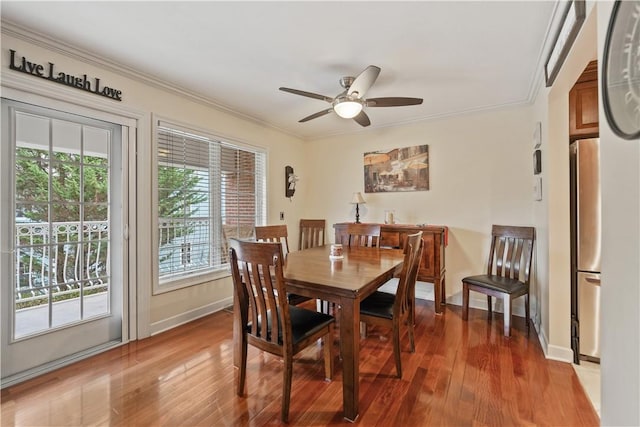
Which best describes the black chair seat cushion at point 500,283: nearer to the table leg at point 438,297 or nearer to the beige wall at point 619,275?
the table leg at point 438,297

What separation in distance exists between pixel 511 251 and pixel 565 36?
2.17m

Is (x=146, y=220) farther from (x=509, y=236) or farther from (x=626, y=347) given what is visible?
(x=509, y=236)

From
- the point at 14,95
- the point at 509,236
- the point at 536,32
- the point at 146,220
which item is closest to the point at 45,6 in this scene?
the point at 14,95

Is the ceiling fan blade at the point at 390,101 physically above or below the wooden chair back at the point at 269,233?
Result: above

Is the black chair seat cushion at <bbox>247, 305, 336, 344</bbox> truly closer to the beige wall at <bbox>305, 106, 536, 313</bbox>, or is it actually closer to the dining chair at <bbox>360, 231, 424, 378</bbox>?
the dining chair at <bbox>360, 231, 424, 378</bbox>

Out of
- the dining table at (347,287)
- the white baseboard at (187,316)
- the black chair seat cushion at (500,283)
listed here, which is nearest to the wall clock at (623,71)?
the dining table at (347,287)

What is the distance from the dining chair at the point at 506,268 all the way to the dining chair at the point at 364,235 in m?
1.05

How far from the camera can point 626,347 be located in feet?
3.33

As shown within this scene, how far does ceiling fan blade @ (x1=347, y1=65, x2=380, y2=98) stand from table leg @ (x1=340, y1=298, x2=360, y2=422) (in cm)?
165

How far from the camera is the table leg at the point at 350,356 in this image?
163 centimetres

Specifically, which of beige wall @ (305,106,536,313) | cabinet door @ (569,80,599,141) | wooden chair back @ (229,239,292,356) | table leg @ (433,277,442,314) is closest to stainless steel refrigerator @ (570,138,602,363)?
cabinet door @ (569,80,599,141)

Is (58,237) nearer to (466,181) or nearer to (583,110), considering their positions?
(466,181)

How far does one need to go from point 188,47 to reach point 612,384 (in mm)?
3148

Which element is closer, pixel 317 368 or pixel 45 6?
pixel 45 6
